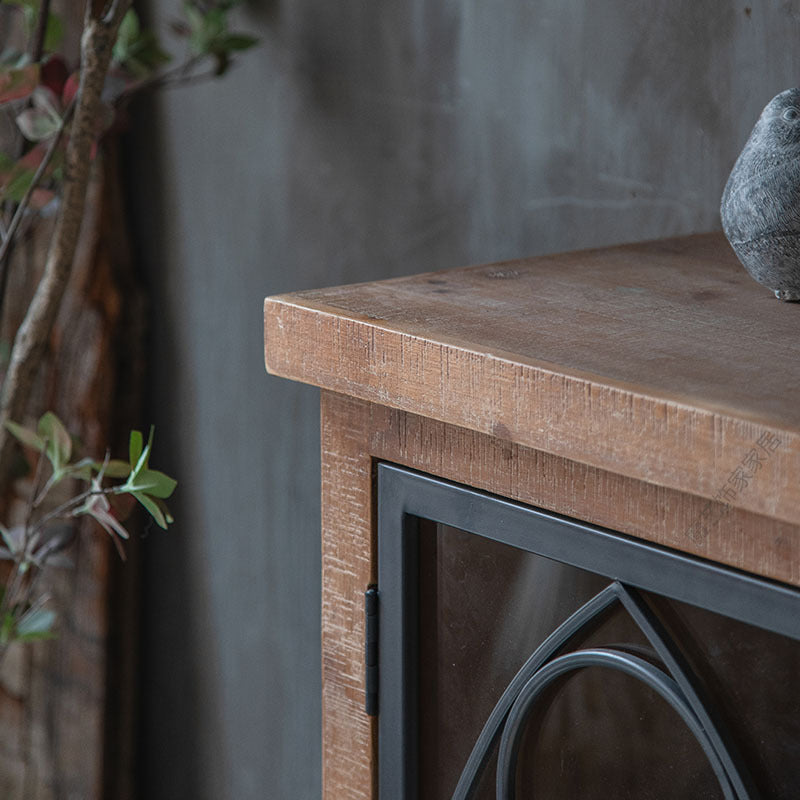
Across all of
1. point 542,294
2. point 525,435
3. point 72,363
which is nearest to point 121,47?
point 72,363

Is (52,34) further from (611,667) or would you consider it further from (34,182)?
(611,667)

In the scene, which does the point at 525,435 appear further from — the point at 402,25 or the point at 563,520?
the point at 402,25

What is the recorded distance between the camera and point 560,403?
48 cm

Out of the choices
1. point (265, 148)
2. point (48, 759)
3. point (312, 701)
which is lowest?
point (48, 759)

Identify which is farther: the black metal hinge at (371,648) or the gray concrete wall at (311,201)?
the gray concrete wall at (311,201)

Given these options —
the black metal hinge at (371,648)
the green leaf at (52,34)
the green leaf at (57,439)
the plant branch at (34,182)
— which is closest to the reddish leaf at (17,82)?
the plant branch at (34,182)

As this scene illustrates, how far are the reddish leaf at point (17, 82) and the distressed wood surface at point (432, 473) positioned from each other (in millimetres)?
517

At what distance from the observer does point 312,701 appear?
1294 mm

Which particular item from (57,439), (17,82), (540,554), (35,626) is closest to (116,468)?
(57,439)

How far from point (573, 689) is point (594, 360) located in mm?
180

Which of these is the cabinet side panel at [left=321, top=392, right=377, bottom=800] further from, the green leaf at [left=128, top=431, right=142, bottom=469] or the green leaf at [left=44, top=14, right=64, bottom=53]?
the green leaf at [left=44, top=14, right=64, bottom=53]

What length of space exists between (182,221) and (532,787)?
931mm

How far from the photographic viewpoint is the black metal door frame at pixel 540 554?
18.3 inches

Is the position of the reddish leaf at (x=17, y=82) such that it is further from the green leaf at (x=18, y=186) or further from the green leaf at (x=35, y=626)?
the green leaf at (x=35, y=626)
